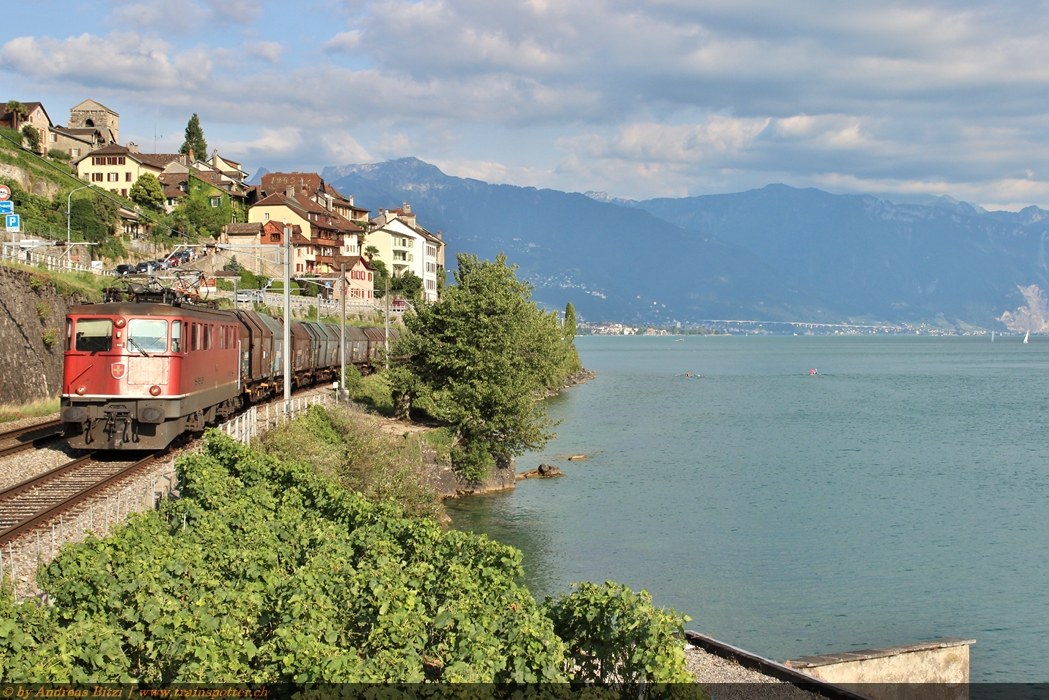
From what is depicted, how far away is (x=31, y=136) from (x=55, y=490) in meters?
90.1

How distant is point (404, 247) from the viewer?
134 metres

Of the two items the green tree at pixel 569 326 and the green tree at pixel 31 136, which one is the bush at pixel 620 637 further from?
the green tree at pixel 31 136

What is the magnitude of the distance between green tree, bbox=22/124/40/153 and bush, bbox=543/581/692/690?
323ft

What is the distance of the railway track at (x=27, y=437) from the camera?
24153 mm

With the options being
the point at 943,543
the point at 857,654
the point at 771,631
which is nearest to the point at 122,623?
the point at 857,654

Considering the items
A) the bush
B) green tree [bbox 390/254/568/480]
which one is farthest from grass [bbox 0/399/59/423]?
the bush

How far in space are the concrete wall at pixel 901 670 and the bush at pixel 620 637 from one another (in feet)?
21.6

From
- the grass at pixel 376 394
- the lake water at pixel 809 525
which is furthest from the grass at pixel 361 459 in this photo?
the grass at pixel 376 394

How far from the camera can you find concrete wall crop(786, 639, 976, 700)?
17.8 m

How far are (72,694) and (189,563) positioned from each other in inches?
144

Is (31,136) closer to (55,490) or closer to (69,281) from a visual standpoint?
(69,281)

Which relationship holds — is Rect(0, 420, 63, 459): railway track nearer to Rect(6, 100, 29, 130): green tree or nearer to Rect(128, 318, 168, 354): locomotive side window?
Rect(128, 318, 168, 354): locomotive side window

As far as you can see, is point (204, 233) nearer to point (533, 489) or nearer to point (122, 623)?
point (533, 489)

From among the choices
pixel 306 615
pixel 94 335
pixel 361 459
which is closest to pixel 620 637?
pixel 306 615
